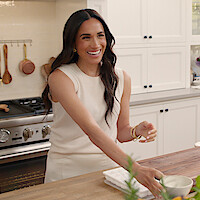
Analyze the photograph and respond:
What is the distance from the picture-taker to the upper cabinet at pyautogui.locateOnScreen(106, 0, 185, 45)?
3.17m

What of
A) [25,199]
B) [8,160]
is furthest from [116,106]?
[8,160]

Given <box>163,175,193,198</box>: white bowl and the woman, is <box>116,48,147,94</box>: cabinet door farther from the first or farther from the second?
<box>163,175,193,198</box>: white bowl

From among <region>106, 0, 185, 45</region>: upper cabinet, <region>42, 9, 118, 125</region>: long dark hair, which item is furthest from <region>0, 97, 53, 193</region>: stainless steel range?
<region>106, 0, 185, 45</region>: upper cabinet

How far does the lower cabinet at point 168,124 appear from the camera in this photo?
3.14 metres

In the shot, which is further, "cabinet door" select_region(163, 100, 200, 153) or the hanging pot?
"cabinet door" select_region(163, 100, 200, 153)

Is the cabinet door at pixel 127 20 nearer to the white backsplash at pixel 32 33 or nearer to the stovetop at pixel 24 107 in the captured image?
the white backsplash at pixel 32 33

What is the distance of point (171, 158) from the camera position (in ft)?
5.34

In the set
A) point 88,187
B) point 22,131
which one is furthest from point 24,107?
point 88,187

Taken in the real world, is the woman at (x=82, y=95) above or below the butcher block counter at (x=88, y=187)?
above

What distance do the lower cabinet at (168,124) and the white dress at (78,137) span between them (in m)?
1.25

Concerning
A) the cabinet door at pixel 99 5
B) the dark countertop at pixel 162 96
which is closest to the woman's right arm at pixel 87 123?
the cabinet door at pixel 99 5

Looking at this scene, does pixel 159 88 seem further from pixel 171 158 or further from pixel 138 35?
pixel 171 158

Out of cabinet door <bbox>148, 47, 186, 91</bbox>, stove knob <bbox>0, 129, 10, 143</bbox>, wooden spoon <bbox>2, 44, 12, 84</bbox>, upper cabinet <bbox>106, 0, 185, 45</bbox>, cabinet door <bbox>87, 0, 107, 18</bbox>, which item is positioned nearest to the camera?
stove knob <bbox>0, 129, 10, 143</bbox>

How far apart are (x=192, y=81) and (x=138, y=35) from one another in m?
0.95
